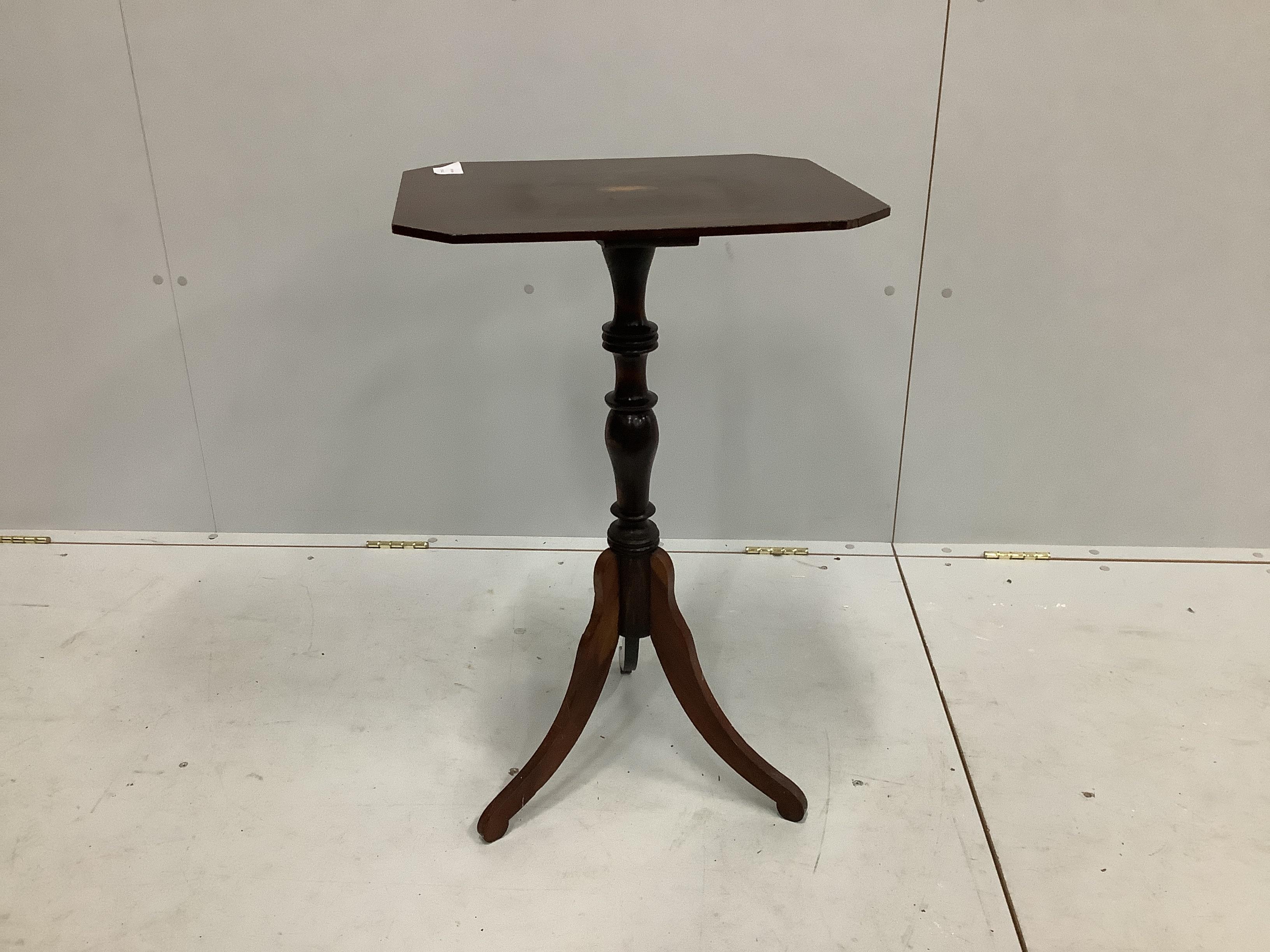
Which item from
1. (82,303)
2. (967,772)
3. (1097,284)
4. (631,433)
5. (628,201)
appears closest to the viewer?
(628,201)

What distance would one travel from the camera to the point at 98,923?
123 cm

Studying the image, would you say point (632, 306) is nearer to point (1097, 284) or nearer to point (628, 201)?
point (628, 201)

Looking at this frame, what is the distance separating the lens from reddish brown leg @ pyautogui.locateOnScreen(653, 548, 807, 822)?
1388 millimetres

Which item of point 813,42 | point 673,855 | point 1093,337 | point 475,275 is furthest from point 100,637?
point 1093,337

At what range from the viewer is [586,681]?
1401mm

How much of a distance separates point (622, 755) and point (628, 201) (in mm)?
890

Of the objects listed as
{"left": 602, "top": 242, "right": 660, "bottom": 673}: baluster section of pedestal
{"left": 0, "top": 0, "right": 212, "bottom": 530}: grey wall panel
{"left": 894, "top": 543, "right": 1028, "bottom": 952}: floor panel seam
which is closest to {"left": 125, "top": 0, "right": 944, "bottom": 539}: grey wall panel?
{"left": 0, "top": 0, "right": 212, "bottom": 530}: grey wall panel

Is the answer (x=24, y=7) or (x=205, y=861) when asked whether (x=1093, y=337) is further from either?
(x=24, y=7)

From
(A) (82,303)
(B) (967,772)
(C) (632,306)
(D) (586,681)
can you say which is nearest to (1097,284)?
(B) (967,772)

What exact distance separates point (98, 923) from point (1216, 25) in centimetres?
239

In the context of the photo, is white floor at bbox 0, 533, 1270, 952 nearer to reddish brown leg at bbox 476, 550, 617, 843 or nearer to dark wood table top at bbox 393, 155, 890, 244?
reddish brown leg at bbox 476, 550, 617, 843

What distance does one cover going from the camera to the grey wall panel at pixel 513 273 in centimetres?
180

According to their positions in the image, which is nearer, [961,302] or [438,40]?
[438,40]

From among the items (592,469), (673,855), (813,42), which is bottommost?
(673,855)
